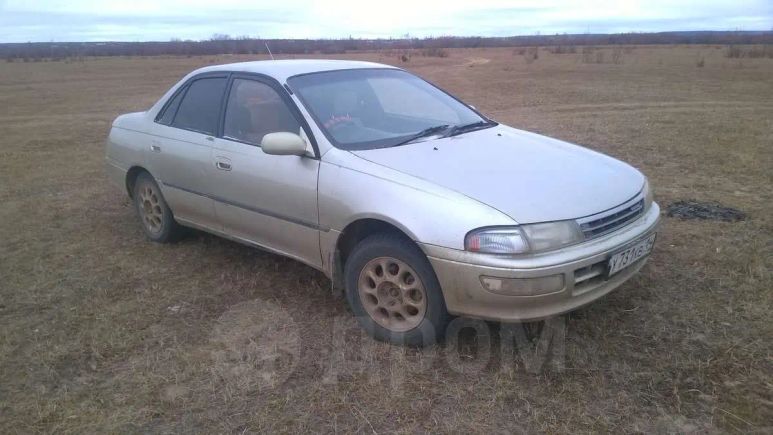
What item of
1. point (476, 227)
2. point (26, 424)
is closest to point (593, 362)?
point (476, 227)

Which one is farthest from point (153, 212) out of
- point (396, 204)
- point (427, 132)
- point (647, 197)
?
point (647, 197)

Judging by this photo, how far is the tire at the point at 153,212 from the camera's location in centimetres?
489

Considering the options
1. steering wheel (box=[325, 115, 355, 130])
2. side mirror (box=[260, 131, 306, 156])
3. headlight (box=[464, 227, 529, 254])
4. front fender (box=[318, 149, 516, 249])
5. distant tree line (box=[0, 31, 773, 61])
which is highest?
distant tree line (box=[0, 31, 773, 61])

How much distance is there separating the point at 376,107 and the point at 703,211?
3.29 m

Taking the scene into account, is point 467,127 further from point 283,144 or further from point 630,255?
point 630,255

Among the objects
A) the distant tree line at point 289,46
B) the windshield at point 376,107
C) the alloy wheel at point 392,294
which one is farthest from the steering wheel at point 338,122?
the distant tree line at point 289,46

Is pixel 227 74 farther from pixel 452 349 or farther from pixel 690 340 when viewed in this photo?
pixel 690 340

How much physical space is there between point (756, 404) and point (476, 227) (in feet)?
4.95

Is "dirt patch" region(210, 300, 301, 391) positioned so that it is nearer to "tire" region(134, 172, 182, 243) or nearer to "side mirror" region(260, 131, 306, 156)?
"side mirror" region(260, 131, 306, 156)

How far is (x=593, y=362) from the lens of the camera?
3098 millimetres

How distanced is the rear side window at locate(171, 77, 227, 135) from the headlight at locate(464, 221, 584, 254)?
230 cm

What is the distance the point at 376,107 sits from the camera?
4066 millimetres

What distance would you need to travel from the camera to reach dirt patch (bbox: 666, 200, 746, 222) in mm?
5180

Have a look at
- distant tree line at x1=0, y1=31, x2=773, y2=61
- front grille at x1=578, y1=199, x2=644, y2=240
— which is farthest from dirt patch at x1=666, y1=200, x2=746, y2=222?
distant tree line at x1=0, y1=31, x2=773, y2=61
